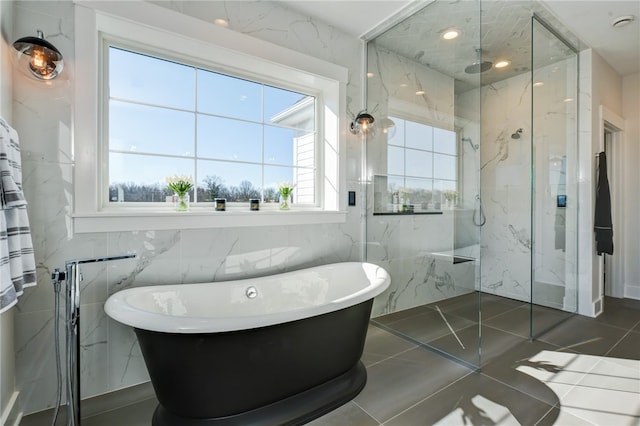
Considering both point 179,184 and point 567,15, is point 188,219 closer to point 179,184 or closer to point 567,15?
point 179,184

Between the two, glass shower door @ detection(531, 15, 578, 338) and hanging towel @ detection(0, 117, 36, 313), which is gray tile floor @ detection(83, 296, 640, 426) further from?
hanging towel @ detection(0, 117, 36, 313)

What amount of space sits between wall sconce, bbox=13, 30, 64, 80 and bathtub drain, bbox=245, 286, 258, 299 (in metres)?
1.61

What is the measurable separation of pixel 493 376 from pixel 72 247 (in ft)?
8.67

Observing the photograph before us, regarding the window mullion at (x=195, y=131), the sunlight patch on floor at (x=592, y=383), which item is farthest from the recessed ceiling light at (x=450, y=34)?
the sunlight patch on floor at (x=592, y=383)

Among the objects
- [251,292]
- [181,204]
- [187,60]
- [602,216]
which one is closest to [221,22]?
[187,60]

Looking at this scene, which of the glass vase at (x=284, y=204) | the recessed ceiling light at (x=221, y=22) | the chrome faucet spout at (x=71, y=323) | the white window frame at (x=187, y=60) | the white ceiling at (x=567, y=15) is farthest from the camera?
the glass vase at (x=284, y=204)

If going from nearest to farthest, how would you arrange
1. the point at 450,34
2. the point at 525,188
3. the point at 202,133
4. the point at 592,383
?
the point at 592,383 → the point at 202,133 → the point at 450,34 → the point at 525,188

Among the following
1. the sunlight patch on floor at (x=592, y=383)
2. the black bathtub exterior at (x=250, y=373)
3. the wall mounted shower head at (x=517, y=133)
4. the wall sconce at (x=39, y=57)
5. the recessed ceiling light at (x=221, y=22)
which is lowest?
the sunlight patch on floor at (x=592, y=383)

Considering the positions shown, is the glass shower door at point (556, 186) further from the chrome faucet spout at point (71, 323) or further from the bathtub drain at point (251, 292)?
the chrome faucet spout at point (71, 323)

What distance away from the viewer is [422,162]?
275 centimetres

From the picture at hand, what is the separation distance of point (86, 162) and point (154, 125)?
21.2 inches

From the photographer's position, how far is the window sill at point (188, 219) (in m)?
1.74

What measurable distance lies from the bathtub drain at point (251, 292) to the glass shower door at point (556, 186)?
2.74 meters

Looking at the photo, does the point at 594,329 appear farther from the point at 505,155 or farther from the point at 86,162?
the point at 86,162
